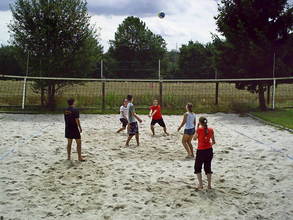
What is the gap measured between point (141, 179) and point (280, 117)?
9.09 m

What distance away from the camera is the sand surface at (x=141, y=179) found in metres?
4.49

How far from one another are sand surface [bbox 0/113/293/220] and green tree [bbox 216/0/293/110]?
5923 millimetres

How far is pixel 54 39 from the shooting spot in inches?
575

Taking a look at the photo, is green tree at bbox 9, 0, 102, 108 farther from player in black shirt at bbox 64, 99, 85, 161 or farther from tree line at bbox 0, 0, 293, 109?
player in black shirt at bbox 64, 99, 85, 161

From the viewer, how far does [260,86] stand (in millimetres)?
15227

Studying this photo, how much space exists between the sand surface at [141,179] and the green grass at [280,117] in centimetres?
224

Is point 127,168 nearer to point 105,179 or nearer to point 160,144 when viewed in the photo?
point 105,179

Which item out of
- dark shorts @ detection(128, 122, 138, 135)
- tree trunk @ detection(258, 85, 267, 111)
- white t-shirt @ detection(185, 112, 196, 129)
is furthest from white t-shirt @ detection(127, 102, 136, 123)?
tree trunk @ detection(258, 85, 267, 111)

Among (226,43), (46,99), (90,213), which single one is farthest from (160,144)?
(46,99)

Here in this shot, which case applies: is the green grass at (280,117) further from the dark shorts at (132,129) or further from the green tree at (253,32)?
the dark shorts at (132,129)

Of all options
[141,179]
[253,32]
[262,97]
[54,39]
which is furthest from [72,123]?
[262,97]

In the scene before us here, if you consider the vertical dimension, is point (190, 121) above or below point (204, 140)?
above

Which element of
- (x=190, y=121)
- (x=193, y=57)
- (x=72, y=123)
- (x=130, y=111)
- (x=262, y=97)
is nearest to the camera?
(x=72, y=123)

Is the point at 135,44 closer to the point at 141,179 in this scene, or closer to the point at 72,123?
the point at 72,123
